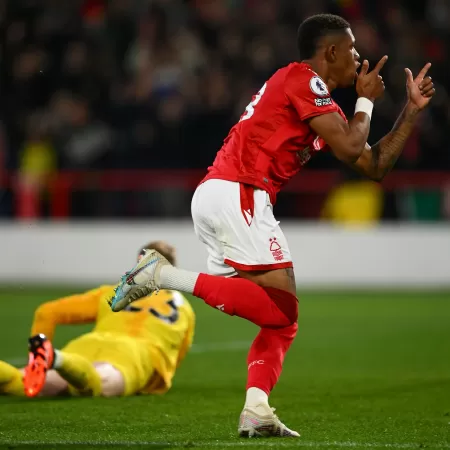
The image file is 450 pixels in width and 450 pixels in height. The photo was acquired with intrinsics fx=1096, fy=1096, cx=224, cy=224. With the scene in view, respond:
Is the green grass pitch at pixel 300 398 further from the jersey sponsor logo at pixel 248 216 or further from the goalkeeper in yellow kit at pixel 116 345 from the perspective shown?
the jersey sponsor logo at pixel 248 216

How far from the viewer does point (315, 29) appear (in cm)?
545

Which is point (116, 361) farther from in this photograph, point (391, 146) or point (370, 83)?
point (370, 83)

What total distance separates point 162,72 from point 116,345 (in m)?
11.1

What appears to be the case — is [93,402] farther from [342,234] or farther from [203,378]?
[342,234]

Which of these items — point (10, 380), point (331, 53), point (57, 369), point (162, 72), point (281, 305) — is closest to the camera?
point (281, 305)

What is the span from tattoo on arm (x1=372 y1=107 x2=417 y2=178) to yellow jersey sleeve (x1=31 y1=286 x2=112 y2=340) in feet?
7.85

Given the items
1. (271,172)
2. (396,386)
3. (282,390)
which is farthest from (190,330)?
(271,172)

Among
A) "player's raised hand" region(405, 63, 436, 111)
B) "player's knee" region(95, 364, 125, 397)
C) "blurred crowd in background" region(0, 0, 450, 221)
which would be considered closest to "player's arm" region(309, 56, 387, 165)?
"player's raised hand" region(405, 63, 436, 111)

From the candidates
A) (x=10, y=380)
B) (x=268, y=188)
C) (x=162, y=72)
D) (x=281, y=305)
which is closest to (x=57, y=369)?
(x=10, y=380)

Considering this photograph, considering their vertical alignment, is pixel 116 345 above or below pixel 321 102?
below

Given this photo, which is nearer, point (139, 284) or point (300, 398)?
point (139, 284)

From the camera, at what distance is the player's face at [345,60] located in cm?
543

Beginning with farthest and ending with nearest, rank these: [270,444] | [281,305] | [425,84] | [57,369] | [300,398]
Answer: [300,398], [57,369], [425,84], [281,305], [270,444]

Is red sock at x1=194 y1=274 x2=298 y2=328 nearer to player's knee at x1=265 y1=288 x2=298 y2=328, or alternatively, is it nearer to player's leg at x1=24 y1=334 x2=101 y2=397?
player's knee at x1=265 y1=288 x2=298 y2=328
